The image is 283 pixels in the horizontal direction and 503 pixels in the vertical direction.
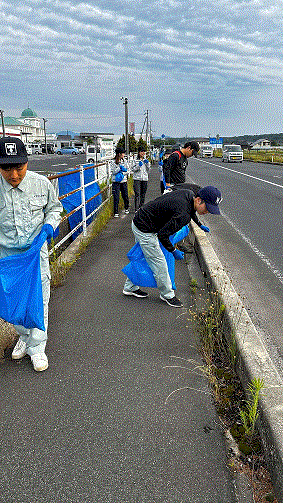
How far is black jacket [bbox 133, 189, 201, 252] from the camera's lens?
152 inches

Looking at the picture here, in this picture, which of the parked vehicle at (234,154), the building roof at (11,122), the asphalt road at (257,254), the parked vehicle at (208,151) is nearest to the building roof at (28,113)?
the building roof at (11,122)

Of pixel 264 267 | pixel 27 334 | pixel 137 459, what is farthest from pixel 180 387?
→ pixel 264 267

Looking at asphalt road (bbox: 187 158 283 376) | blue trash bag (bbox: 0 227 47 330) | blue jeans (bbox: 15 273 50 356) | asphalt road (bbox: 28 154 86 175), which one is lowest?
asphalt road (bbox: 28 154 86 175)

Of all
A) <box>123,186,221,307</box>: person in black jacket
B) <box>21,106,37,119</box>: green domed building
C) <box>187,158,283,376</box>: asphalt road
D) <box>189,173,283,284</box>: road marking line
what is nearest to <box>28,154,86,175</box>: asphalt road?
<box>187,158,283,376</box>: asphalt road

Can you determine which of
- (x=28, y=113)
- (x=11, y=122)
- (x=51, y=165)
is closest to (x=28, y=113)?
(x=28, y=113)

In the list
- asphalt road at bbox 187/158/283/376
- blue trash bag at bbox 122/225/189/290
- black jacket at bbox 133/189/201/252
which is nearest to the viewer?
black jacket at bbox 133/189/201/252

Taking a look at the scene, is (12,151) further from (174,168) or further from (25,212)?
(174,168)

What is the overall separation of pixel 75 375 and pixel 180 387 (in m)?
0.84

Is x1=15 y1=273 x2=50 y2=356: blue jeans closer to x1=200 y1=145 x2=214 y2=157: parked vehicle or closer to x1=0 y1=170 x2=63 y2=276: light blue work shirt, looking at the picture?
x1=0 y1=170 x2=63 y2=276: light blue work shirt

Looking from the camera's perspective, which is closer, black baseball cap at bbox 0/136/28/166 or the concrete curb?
the concrete curb

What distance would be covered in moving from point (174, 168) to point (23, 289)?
4.71 m

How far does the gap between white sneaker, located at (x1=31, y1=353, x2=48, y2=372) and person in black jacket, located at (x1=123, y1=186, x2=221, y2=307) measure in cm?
164

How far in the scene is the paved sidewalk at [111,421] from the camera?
84.5 inches

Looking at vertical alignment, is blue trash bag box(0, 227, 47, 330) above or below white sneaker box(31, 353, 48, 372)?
above
